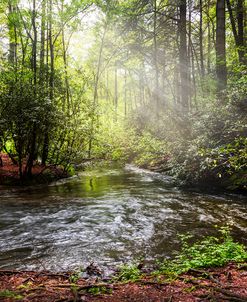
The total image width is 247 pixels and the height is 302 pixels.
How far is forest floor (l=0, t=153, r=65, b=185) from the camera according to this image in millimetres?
13351

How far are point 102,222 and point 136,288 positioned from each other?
154 inches

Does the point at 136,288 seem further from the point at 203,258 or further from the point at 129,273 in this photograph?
the point at 203,258

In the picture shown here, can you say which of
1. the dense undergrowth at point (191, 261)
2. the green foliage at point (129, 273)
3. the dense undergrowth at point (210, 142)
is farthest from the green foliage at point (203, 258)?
the dense undergrowth at point (210, 142)

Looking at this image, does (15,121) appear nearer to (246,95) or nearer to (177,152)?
(177,152)

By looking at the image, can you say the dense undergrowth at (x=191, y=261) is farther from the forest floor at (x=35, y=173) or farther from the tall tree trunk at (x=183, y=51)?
the tall tree trunk at (x=183, y=51)

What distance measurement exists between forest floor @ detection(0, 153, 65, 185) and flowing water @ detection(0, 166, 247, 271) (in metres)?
0.96

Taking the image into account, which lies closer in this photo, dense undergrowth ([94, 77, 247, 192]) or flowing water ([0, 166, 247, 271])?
flowing water ([0, 166, 247, 271])

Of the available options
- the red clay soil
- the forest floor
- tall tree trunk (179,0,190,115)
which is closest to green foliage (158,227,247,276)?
the red clay soil

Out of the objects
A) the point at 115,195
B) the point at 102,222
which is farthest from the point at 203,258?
the point at 115,195

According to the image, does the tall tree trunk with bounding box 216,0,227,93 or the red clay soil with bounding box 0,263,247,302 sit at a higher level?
the tall tree trunk with bounding box 216,0,227,93

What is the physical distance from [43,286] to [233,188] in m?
8.78

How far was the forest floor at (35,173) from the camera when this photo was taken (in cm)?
1335

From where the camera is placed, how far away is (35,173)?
1441 cm

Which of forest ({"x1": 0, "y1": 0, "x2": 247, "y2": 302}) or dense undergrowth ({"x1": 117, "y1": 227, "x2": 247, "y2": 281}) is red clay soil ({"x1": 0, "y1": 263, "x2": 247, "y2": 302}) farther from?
dense undergrowth ({"x1": 117, "y1": 227, "x2": 247, "y2": 281})
